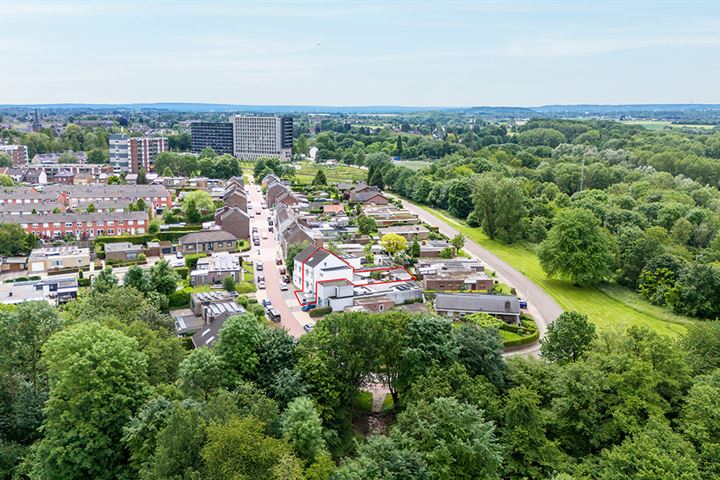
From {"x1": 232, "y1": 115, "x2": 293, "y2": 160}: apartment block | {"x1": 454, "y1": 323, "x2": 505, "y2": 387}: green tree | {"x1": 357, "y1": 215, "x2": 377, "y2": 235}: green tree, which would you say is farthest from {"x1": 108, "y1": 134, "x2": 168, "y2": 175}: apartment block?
{"x1": 454, "y1": 323, "x2": 505, "y2": 387}: green tree

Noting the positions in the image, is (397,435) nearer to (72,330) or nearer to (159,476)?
(159,476)

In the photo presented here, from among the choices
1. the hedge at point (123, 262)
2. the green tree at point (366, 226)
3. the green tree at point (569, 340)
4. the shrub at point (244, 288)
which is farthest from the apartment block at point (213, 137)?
the green tree at point (569, 340)

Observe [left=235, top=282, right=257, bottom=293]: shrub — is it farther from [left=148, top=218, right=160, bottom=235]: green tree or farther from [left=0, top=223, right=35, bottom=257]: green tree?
[left=0, top=223, right=35, bottom=257]: green tree

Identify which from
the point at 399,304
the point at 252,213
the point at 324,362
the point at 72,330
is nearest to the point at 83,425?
the point at 72,330

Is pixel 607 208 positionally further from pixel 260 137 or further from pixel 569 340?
pixel 260 137

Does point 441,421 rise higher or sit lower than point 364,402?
higher

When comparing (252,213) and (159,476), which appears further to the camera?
(252,213)

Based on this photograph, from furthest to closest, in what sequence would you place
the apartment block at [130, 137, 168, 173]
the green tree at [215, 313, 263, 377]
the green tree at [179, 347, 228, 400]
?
the apartment block at [130, 137, 168, 173] < the green tree at [215, 313, 263, 377] < the green tree at [179, 347, 228, 400]
